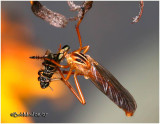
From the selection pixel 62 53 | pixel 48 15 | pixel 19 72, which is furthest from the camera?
pixel 19 72

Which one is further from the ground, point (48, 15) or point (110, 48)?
point (110, 48)

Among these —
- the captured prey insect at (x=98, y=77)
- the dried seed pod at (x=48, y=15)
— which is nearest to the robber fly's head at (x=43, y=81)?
the captured prey insect at (x=98, y=77)

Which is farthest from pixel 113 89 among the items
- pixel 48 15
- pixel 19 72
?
pixel 19 72

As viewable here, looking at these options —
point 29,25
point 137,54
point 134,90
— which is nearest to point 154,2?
point 137,54

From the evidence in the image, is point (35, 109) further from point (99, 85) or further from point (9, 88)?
point (99, 85)

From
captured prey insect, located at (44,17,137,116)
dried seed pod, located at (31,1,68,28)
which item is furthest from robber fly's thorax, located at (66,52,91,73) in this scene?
dried seed pod, located at (31,1,68,28)

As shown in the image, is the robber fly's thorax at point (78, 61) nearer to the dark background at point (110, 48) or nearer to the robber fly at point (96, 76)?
the robber fly at point (96, 76)

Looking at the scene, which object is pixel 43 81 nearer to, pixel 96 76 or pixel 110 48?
pixel 96 76
